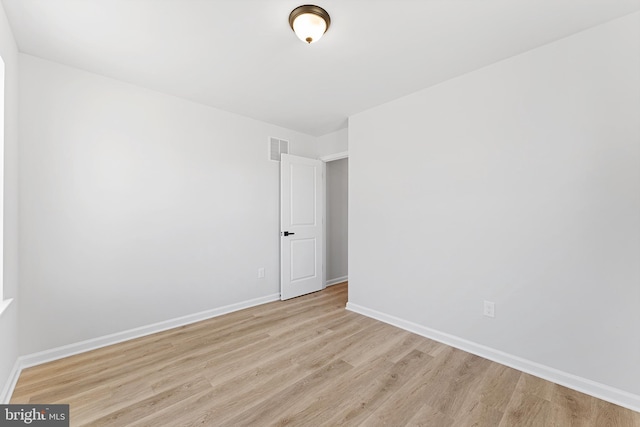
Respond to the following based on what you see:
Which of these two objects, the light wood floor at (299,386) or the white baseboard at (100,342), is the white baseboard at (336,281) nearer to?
the white baseboard at (100,342)

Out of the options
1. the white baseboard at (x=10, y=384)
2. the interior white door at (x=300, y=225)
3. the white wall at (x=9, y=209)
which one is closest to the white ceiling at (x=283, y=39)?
the white wall at (x=9, y=209)

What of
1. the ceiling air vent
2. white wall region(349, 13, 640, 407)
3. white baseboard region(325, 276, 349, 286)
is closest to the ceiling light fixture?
white wall region(349, 13, 640, 407)

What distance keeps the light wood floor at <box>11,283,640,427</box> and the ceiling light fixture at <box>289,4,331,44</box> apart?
241cm

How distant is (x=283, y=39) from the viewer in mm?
1947

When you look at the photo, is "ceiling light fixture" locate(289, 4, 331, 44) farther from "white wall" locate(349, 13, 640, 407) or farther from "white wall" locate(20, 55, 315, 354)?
"white wall" locate(20, 55, 315, 354)

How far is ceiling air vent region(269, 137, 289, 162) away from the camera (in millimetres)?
3756

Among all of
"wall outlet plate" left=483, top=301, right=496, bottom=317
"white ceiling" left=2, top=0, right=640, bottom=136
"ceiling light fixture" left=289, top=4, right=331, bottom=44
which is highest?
"white ceiling" left=2, top=0, right=640, bottom=136

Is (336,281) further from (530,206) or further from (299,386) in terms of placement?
(530,206)

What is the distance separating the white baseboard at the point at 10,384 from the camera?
169 cm

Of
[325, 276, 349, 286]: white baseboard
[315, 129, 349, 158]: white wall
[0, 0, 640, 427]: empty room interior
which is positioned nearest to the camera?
[0, 0, 640, 427]: empty room interior

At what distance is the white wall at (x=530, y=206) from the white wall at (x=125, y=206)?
6.31 feet

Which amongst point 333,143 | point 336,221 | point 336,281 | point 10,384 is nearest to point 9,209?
point 10,384

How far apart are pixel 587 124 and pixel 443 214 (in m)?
1.17

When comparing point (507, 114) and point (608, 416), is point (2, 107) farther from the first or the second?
point (608, 416)
